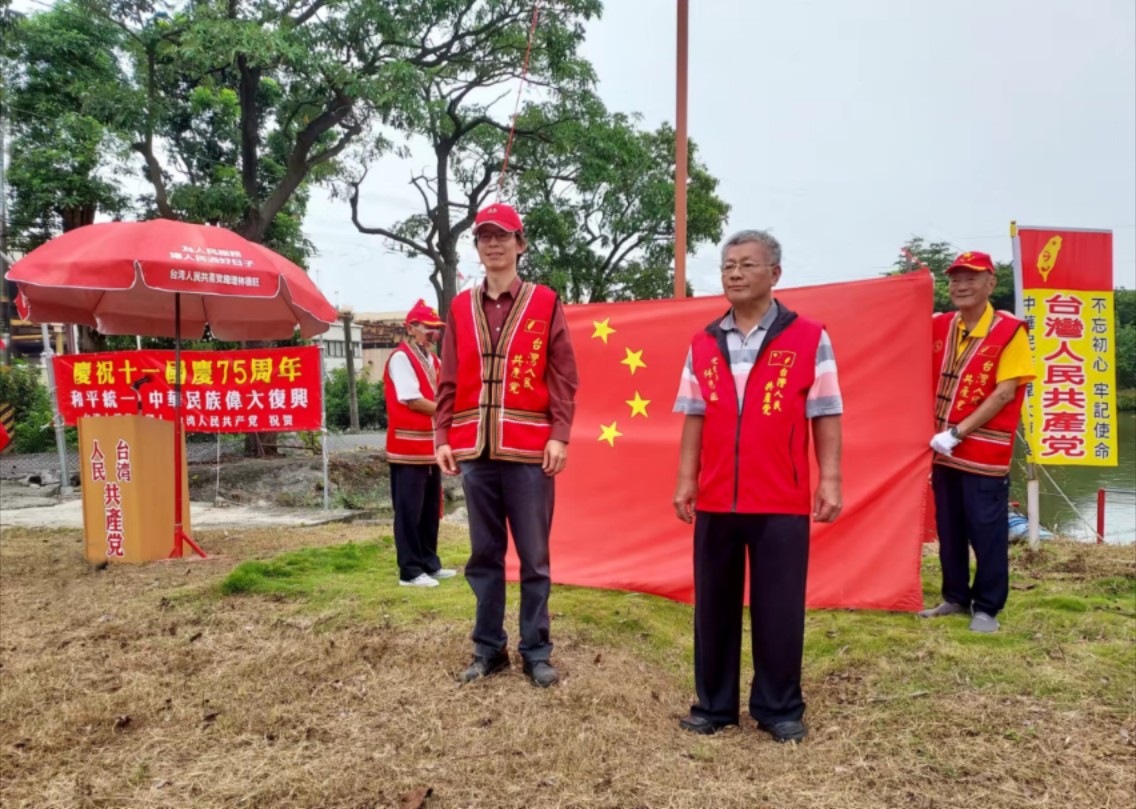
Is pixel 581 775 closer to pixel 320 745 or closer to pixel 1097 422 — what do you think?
pixel 320 745

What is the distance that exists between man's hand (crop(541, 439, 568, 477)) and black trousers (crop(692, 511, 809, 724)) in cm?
54

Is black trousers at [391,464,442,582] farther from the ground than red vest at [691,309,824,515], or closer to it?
closer to it

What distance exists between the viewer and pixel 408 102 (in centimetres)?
1024

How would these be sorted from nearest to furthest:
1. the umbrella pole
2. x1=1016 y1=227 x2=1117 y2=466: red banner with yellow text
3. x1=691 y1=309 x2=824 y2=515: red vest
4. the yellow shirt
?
x1=691 y1=309 x2=824 y2=515: red vest → the yellow shirt → the umbrella pole → x1=1016 y1=227 x2=1117 y2=466: red banner with yellow text

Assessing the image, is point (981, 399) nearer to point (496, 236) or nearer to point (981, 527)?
point (981, 527)

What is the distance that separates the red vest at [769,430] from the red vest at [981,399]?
5.02 feet

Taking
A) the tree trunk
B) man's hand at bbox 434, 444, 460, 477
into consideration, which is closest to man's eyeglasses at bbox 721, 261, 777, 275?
man's hand at bbox 434, 444, 460, 477

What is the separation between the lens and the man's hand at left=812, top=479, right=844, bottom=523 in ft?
8.25

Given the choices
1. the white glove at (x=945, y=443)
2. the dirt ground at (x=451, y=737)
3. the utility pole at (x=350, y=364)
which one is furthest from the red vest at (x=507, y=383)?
the utility pole at (x=350, y=364)

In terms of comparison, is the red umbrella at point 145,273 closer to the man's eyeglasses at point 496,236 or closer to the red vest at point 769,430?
the man's eyeglasses at point 496,236

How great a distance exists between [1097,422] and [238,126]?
39.2ft

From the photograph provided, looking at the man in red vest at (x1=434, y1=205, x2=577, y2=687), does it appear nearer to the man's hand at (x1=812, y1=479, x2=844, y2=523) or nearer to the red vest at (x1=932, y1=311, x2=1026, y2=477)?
the man's hand at (x1=812, y1=479, x2=844, y2=523)

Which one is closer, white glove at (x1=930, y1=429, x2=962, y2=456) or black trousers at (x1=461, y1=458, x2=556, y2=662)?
black trousers at (x1=461, y1=458, x2=556, y2=662)

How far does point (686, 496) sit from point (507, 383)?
762 mm
